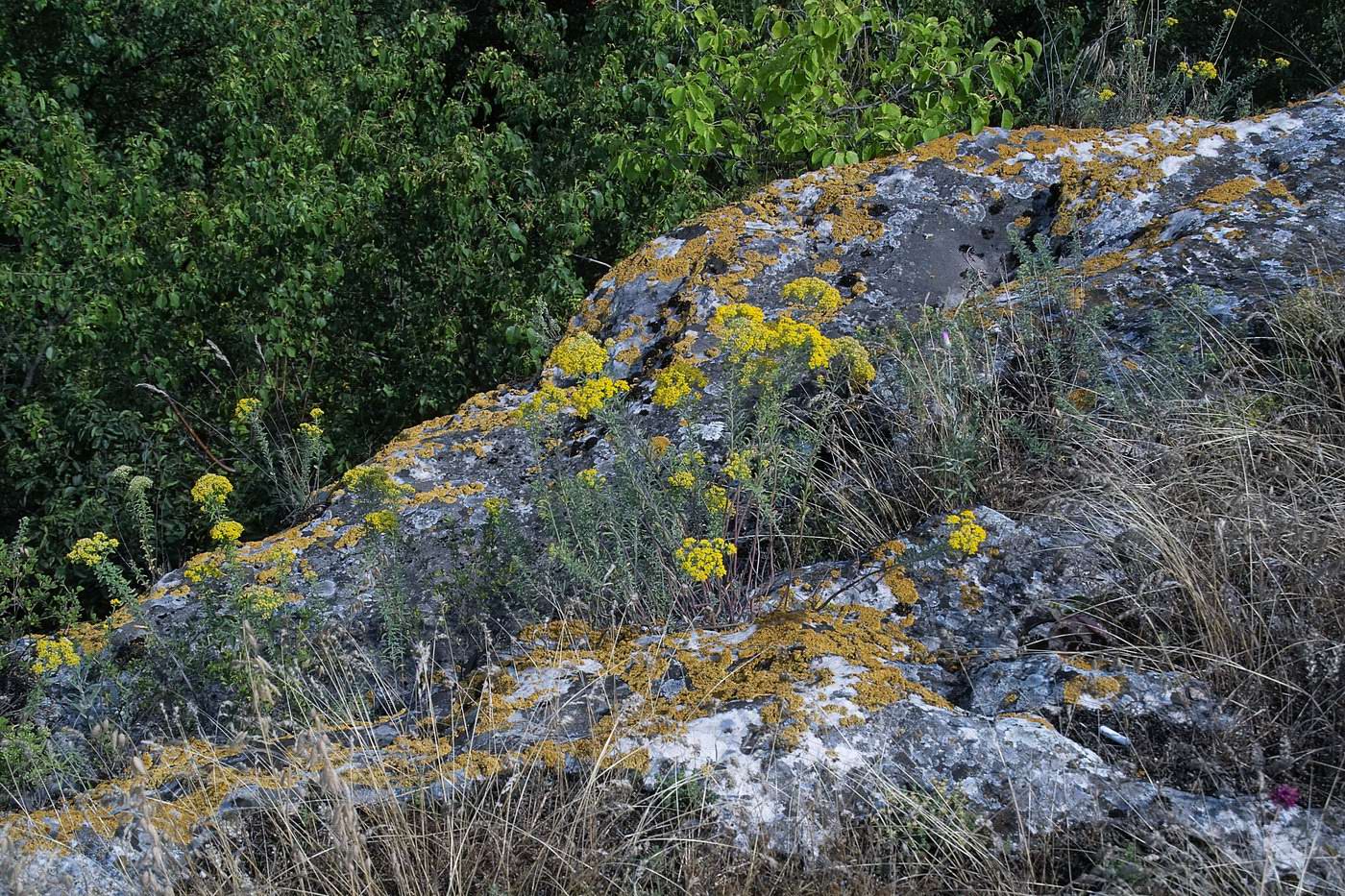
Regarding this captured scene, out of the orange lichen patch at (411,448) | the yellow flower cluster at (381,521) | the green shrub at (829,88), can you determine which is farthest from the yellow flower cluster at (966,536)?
the green shrub at (829,88)

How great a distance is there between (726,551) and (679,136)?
3685 mm

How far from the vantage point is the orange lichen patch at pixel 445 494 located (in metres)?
3.31

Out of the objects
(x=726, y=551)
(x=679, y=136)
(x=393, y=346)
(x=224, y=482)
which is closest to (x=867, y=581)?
(x=726, y=551)

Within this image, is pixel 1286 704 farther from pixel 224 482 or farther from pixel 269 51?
pixel 269 51

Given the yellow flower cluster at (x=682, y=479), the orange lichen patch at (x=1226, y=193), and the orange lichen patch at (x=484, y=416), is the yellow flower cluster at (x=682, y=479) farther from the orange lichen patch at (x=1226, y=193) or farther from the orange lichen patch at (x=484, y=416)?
the orange lichen patch at (x=1226, y=193)

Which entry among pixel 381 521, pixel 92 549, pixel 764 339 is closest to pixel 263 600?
pixel 381 521

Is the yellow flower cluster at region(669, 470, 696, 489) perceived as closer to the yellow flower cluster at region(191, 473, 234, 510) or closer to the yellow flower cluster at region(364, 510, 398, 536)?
the yellow flower cluster at region(364, 510, 398, 536)

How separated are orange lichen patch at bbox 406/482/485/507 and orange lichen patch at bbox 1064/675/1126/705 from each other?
1.93m

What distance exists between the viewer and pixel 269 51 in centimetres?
677

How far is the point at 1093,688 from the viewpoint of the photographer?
2.12 m

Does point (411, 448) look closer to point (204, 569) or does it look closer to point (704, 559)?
point (204, 569)

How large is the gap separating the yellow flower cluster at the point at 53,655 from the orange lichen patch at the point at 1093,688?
2.44 metres

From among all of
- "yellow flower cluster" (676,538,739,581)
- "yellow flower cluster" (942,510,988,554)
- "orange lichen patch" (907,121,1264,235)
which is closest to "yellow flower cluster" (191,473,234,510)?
"yellow flower cluster" (676,538,739,581)

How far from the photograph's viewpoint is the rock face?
78.6 inches
